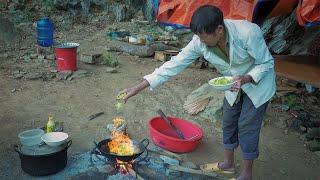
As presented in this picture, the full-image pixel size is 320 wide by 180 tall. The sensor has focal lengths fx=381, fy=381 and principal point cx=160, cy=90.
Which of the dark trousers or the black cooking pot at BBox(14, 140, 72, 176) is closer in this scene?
the dark trousers

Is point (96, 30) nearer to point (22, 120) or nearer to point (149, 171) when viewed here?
point (22, 120)

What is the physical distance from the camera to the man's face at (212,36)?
3.15 m

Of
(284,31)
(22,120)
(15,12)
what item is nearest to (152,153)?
(22,120)

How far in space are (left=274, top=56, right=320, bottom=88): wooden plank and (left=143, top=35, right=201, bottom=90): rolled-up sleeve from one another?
3.04 meters

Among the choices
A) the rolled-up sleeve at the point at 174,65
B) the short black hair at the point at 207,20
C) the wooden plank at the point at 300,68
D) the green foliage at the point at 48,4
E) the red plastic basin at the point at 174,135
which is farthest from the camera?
the green foliage at the point at 48,4

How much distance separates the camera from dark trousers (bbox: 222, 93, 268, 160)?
368cm

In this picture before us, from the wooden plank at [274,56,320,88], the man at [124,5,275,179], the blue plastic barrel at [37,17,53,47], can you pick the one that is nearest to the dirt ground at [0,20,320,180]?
the wooden plank at [274,56,320,88]

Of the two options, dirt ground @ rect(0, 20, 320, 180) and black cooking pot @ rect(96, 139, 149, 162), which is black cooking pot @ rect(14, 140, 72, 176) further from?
black cooking pot @ rect(96, 139, 149, 162)

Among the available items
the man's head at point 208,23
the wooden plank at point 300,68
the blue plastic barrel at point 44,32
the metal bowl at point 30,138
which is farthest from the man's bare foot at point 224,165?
the blue plastic barrel at point 44,32

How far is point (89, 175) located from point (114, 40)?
7140 mm

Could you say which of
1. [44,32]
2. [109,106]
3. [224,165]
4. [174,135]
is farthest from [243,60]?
[44,32]

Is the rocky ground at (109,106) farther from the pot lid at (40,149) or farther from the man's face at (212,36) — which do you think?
the man's face at (212,36)

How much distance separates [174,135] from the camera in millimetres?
5109

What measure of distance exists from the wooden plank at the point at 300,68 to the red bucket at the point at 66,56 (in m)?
4.00
